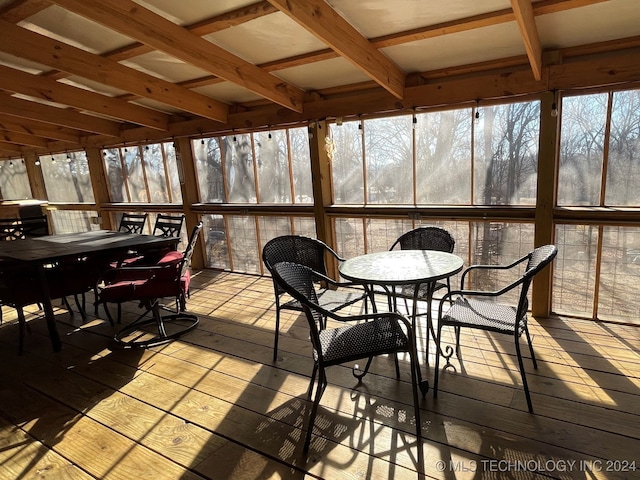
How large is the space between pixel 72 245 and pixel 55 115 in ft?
7.36

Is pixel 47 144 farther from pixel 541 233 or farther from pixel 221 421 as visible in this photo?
pixel 541 233

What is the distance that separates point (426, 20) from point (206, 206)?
142 inches

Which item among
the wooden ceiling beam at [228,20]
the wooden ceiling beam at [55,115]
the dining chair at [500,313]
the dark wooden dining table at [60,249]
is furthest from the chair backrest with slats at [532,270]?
the wooden ceiling beam at [55,115]

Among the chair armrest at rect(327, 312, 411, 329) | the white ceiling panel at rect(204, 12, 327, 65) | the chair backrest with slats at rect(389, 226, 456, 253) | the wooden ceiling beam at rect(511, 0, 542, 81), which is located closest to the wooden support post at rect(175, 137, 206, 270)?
the white ceiling panel at rect(204, 12, 327, 65)

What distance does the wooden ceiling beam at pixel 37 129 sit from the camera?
5.36 metres

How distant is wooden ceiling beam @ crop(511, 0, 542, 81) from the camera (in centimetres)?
194

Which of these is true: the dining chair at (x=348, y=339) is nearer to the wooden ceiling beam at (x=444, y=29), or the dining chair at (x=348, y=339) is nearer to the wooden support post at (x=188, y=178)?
the wooden ceiling beam at (x=444, y=29)

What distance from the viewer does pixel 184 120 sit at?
491 centimetres

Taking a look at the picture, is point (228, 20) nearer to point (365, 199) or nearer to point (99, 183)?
point (365, 199)

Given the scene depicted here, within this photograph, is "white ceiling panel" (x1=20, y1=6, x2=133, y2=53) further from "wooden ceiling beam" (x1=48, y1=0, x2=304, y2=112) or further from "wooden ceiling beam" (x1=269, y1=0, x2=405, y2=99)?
"wooden ceiling beam" (x1=269, y1=0, x2=405, y2=99)

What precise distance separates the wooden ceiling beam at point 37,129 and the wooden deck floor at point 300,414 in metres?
4.00

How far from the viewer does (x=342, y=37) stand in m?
2.44

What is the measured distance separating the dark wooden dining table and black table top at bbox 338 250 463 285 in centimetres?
214

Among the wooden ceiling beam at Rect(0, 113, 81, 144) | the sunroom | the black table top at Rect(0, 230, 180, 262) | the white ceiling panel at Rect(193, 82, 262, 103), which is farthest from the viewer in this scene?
the wooden ceiling beam at Rect(0, 113, 81, 144)
